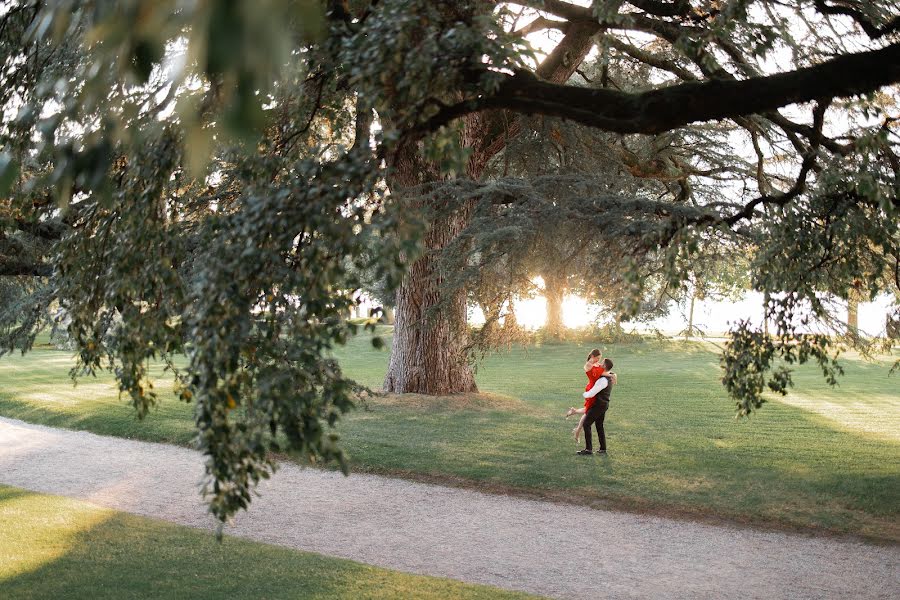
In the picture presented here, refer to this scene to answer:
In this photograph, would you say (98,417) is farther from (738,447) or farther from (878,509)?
(878,509)

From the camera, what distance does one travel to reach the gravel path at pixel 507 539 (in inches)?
306

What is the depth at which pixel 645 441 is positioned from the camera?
15078mm

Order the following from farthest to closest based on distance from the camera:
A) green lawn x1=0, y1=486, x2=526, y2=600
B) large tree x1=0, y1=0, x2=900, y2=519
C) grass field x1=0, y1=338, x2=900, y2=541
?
grass field x1=0, y1=338, x2=900, y2=541
green lawn x1=0, y1=486, x2=526, y2=600
large tree x1=0, y1=0, x2=900, y2=519

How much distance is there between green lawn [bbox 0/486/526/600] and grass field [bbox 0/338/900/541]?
222 centimetres

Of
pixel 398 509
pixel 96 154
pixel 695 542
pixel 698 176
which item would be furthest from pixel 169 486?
pixel 698 176

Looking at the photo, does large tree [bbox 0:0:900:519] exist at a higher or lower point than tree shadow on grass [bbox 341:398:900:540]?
higher

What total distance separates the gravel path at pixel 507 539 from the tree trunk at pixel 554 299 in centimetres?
382

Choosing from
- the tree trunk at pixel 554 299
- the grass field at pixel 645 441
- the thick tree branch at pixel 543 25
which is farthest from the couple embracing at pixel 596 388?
the thick tree branch at pixel 543 25

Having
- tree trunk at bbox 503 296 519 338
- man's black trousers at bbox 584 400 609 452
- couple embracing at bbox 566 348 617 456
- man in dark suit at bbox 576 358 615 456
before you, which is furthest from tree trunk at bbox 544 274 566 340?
man's black trousers at bbox 584 400 609 452

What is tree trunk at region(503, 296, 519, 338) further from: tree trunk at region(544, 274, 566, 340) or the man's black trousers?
the man's black trousers

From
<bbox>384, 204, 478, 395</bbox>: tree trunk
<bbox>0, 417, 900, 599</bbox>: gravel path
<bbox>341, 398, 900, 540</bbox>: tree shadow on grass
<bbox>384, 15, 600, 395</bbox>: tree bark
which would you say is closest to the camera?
<bbox>0, 417, 900, 599</bbox>: gravel path

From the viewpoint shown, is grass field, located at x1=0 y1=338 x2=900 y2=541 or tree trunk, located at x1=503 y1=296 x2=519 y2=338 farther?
tree trunk, located at x1=503 y1=296 x2=519 y2=338

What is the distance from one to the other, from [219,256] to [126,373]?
4.63ft

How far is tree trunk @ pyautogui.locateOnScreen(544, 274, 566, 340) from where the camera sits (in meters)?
13.9
